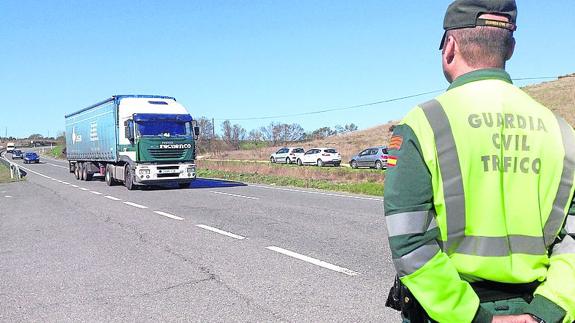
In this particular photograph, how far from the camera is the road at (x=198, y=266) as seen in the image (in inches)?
188

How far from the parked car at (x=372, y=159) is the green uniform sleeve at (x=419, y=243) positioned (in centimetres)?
3267

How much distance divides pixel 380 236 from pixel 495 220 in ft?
22.6

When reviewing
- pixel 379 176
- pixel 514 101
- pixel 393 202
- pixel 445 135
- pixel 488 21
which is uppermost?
pixel 488 21

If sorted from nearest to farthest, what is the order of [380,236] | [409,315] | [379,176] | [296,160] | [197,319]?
[409,315] → [197,319] → [380,236] → [379,176] → [296,160]

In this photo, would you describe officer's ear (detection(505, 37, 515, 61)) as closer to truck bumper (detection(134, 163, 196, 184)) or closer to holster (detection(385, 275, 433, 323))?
holster (detection(385, 275, 433, 323))

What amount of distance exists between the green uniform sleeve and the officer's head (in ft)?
1.22

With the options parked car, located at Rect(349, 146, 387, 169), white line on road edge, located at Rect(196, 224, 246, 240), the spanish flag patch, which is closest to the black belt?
the spanish flag patch

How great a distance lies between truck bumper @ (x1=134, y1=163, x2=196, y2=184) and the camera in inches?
754

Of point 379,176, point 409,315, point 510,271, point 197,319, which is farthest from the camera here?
point 379,176

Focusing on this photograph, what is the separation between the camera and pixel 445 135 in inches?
67.9

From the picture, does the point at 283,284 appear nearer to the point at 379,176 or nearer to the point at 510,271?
the point at 510,271

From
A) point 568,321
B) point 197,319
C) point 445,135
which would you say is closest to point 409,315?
point 568,321

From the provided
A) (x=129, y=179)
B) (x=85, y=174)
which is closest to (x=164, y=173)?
(x=129, y=179)

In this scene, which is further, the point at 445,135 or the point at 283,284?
the point at 283,284
